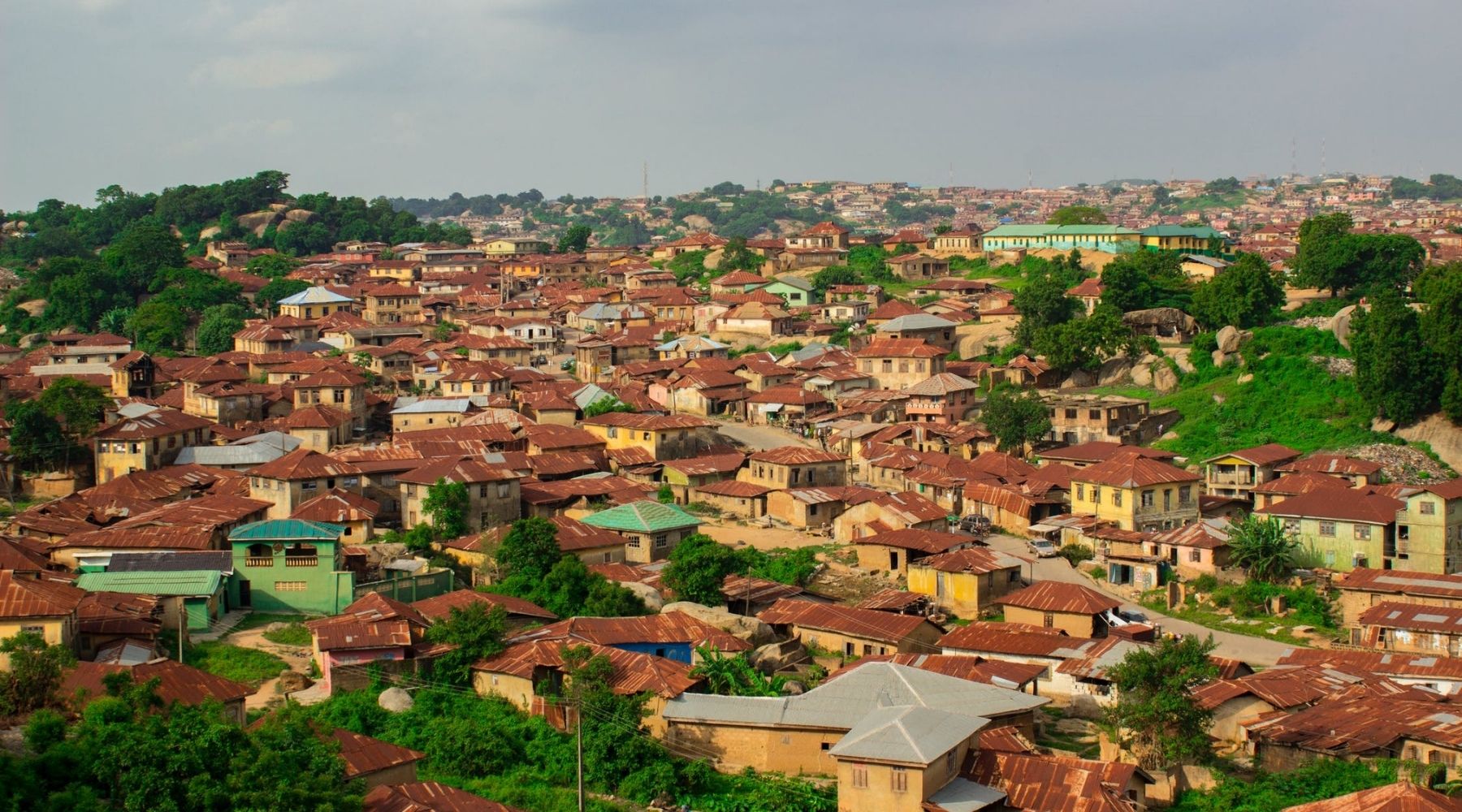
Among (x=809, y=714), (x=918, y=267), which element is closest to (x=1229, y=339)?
(x=918, y=267)

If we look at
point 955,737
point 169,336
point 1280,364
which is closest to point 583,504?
point 955,737

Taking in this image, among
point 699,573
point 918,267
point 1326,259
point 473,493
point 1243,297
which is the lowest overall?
point 699,573

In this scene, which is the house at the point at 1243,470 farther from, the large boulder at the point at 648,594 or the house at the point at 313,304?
the house at the point at 313,304

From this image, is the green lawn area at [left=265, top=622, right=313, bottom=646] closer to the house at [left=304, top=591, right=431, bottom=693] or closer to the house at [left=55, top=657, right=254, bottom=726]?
the house at [left=304, top=591, right=431, bottom=693]

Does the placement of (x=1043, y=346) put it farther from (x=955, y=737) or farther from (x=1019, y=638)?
(x=955, y=737)

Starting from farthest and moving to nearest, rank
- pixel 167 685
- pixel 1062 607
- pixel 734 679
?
pixel 1062 607 < pixel 734 679 < pixel 167 685

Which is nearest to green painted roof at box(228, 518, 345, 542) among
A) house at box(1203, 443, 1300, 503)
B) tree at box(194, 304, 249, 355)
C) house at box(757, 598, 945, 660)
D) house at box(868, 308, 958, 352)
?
house at box(757, 598, 945, 660)

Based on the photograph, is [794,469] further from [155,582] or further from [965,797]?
[965,797]
